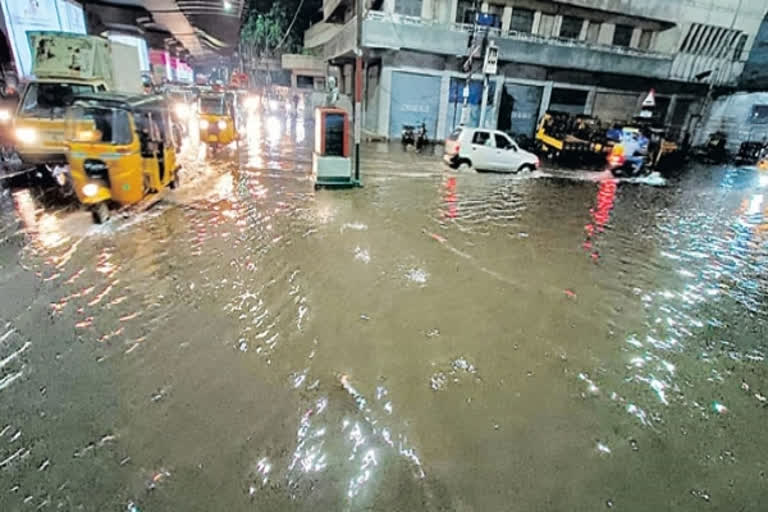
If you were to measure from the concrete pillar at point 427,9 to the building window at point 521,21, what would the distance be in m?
5.48

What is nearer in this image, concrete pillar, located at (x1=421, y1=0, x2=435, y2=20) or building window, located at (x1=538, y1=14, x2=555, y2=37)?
concrete pillar, located at (x1=421, y1=0, x2=435, y2=20)

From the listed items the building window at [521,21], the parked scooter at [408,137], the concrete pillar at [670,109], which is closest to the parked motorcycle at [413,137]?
the parked scooter at [408,137]

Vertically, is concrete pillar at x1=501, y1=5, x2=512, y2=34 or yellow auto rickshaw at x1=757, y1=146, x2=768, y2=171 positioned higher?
concrete pillar at x1=501, y1=5, x2=512, y2=34

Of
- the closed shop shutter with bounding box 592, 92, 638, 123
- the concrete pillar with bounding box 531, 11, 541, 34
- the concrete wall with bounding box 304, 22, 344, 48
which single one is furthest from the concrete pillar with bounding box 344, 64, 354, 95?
the closed shop shutter with bounding box 592, 92, 638, 123

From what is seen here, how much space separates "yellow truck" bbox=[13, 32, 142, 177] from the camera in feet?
30.9

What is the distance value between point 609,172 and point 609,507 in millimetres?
17322

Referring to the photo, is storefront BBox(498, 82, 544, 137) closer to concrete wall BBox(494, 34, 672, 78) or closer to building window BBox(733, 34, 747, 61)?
concrete wall BBox(494, 34, 672, 78)

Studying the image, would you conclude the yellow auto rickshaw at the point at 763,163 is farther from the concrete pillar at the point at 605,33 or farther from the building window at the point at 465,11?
the building window at the point at 465,11

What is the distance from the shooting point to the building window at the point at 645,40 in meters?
28.0

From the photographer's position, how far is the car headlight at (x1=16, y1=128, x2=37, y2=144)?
9367 millimetres

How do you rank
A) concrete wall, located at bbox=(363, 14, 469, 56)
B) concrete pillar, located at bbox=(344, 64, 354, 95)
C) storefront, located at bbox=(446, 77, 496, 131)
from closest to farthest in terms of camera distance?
concrete wall, located at bbox=(363, 14, 469, 56)
storefront, located at bbox=(446, 77, 496, 131)
concrete pillar, located at bbox=(344, 64, 354, 95)

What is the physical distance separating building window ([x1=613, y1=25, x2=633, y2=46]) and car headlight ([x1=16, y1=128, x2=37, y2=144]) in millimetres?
31870

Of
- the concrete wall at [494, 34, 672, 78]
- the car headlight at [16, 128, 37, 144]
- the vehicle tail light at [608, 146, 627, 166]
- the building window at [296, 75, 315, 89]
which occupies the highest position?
the concrete wall at [494, 34, 672, 78]

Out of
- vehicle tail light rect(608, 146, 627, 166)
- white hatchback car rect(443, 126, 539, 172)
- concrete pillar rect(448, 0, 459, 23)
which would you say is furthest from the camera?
concrete pillar rect(448, 0, 459, 23)
